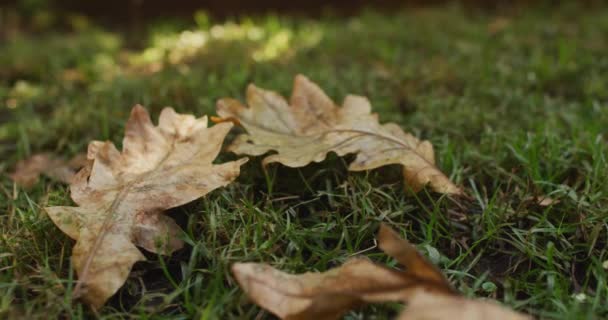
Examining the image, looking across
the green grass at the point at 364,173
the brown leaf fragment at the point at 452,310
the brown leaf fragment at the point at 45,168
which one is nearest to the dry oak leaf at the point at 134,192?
the green grass at the point at 364,173

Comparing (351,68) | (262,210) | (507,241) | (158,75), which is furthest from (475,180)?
(158,75)

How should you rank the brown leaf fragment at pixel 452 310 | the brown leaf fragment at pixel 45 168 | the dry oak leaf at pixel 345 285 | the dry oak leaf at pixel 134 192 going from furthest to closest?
the brown leaf fragment at pixel 45 168, the dry oak leaf at pixel 134 192, the dry oak leaf at pixel 345 285, the brown leaf fragment at pixel 452 310

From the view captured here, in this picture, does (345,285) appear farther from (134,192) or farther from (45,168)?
(45,168)

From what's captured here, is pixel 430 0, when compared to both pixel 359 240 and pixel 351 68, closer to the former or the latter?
pixel 351 68

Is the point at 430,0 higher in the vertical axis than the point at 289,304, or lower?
higher

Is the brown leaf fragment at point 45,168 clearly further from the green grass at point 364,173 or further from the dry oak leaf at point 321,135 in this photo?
the dry oak leaf at point 321,135

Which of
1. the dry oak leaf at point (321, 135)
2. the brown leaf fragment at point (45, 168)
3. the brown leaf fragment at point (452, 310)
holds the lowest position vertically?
the brown leaf fragment at point (45, 168)

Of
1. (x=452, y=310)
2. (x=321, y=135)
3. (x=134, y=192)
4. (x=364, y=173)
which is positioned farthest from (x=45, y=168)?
(x=452, y=310)
